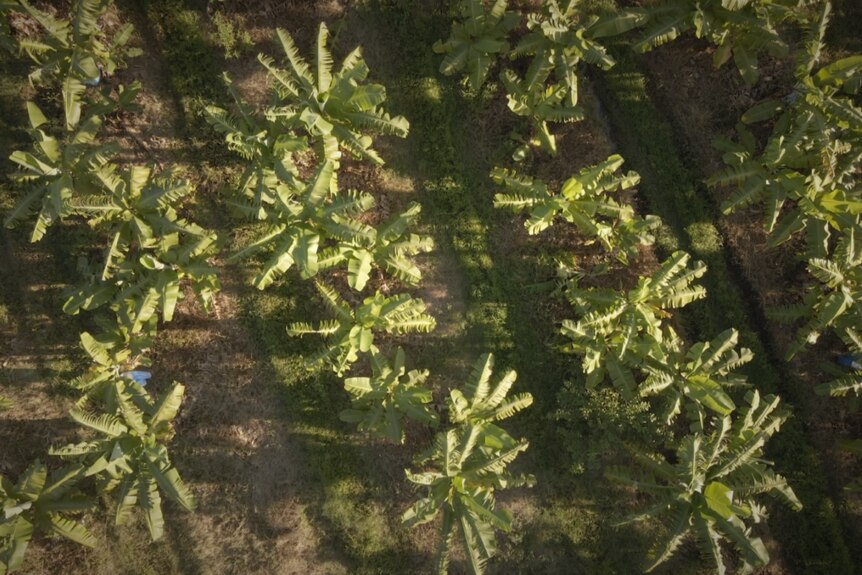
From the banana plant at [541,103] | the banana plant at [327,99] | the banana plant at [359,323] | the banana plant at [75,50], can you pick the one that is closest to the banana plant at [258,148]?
the banana plant at [327,99]

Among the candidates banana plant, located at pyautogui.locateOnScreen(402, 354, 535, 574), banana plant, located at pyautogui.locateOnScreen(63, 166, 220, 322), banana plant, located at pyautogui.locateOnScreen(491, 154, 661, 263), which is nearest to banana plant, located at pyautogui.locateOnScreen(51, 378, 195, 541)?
banana plant, located at pyautogui.locateOnScreen(63, 166, 220, 322)

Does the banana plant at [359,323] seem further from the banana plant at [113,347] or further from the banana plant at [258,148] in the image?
the banana plant at [113,347]

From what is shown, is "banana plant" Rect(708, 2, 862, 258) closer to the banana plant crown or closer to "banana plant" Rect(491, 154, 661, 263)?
"banana plant" Rect(491, 154, 661, 263)

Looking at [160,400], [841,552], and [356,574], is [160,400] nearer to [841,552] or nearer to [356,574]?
[356,574]

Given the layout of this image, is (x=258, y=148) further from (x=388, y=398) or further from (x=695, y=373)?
(x=695, y=373)

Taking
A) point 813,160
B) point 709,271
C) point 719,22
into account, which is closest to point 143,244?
point 709,271

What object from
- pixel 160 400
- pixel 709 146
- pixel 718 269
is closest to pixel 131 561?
pixel 160 400

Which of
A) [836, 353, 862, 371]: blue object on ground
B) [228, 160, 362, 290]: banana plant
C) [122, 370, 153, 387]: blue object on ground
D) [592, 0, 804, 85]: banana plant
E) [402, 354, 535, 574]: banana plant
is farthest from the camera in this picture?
[836, 353, 862, 371]: blue object on ground
